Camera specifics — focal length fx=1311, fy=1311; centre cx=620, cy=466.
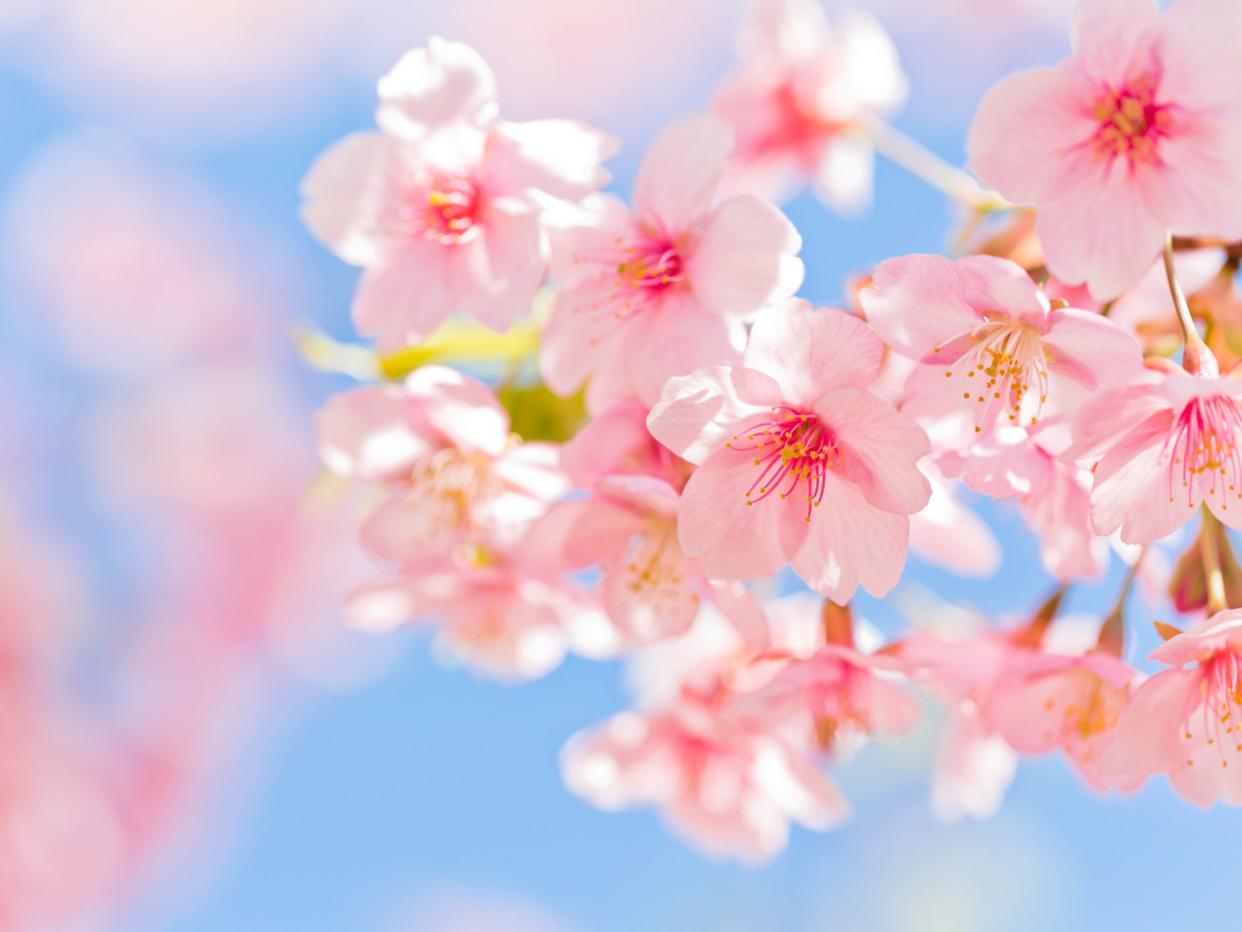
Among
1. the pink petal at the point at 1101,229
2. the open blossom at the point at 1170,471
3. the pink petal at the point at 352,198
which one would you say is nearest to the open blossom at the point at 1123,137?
the pink petal at the point at 1101,229

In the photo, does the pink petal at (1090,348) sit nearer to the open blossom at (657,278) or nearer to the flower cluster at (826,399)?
the flower cluster at (826,399)

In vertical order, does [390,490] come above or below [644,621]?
above

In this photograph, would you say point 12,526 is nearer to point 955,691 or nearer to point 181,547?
point 181,547

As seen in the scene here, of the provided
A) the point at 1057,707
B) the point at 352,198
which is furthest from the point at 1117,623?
the point at 352,198

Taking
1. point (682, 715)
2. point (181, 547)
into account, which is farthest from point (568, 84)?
point (682, 715)

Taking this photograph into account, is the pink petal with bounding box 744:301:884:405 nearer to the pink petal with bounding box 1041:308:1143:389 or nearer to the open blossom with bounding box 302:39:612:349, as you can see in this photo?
the pink petal with bounding box 1041:308:1143:389
